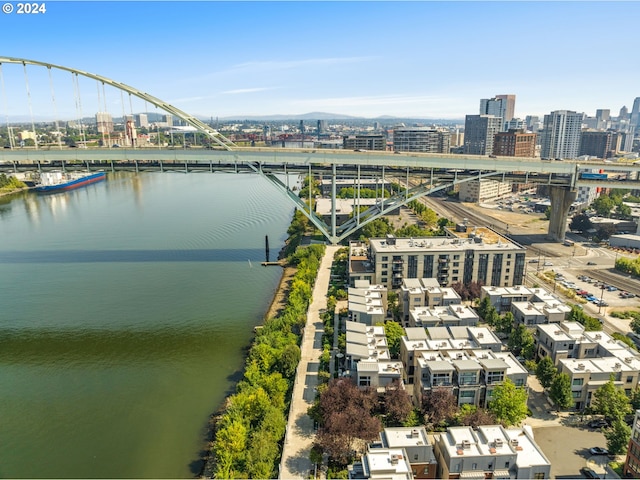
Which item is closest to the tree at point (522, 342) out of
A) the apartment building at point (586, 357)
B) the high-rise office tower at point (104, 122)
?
the apartment building at point (586, 357)

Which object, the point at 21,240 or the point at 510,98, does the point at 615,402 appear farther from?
the point at 510,98

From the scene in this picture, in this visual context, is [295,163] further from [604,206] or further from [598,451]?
[604,206]

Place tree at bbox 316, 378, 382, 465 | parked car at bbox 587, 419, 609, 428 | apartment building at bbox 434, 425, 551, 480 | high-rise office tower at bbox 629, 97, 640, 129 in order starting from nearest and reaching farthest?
apartment building at bbox 434, 425, 551, 480
tree at bbox 316, 378, 382, 465
parked car at bbox 587, 419, 609, 428
high-rise office tower at bbox 629, 97, 640, 129

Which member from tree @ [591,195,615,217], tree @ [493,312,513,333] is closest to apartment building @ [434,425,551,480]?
tree @ [493,312,513,333]

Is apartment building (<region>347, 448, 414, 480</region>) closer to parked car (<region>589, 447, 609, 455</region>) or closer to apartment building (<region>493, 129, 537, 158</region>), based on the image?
parked car (<region>589, 447, 609, 455</region>)

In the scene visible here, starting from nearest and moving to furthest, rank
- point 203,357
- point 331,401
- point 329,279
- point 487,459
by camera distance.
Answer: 1. point 487,459
2. point 331,401
3. point 203,357
4. point 329,279

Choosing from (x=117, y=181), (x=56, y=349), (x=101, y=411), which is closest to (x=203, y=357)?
(x=101, y=411)

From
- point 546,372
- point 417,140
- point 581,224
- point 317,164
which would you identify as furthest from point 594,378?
point 417,140
